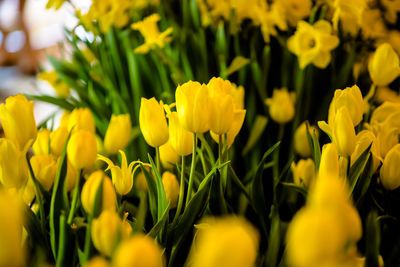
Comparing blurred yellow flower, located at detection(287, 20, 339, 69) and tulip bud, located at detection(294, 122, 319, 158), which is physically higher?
blurred yellow flower, located at detection(287, 20, 339, 69)

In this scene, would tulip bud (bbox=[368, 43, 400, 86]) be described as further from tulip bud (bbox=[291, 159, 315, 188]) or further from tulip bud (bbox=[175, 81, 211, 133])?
tulip bud (bbox=[175, 81, 211, 133])

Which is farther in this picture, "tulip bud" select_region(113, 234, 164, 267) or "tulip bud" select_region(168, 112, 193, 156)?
"tulip bud" select_region(168, 112, 193, 156)

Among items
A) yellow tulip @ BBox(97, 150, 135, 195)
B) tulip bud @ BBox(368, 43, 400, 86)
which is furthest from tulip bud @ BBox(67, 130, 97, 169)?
tulip bud @ BBox(368, 43, 400, 86)

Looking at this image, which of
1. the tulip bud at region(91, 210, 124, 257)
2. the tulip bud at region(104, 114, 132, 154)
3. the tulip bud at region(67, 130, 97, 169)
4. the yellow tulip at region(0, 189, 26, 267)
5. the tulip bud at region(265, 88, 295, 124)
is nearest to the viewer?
the yellow tulip at region(0, 189, 26, 267)

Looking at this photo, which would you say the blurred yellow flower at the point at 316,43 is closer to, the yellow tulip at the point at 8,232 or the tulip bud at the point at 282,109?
the tulip bud at the point at 282,109

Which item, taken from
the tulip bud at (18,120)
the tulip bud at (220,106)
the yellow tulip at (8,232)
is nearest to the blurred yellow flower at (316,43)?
the tulip bud at (220,106)

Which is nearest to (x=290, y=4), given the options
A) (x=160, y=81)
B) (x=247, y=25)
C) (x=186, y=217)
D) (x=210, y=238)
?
(x=247, y=25)

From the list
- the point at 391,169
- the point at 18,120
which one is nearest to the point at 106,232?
the point at 18,120
